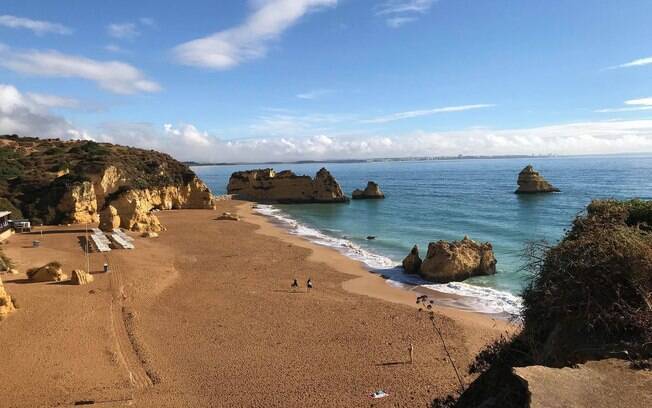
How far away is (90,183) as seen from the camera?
4300 cm

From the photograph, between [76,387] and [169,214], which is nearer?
[76,387]

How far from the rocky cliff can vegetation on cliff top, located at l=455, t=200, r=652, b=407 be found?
3784 cm

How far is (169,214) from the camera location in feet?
182

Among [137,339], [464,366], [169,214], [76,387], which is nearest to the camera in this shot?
[76,387]

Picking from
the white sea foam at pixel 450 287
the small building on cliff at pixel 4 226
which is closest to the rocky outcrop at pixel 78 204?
the small building on cliff at pixel 4 226

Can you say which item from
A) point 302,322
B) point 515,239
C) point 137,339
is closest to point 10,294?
point 137,339

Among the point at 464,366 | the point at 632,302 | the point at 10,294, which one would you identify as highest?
the point at 632,302

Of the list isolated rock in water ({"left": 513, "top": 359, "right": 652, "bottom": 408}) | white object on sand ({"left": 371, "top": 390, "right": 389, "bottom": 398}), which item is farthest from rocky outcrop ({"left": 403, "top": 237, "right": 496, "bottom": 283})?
isolated rock in water ({"left": 513, "top": 359, "right": 652, "bottom": 408})

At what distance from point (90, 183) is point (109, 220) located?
288 inches

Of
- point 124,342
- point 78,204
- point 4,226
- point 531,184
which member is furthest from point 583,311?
point 531,184

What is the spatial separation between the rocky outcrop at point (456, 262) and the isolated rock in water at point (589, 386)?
64.7 ft

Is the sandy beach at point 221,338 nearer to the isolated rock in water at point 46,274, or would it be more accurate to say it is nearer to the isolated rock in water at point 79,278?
the isolated rock in water at point 79,278

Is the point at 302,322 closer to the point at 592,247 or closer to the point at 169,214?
the point at 592,247

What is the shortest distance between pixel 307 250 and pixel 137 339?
19744 mm
